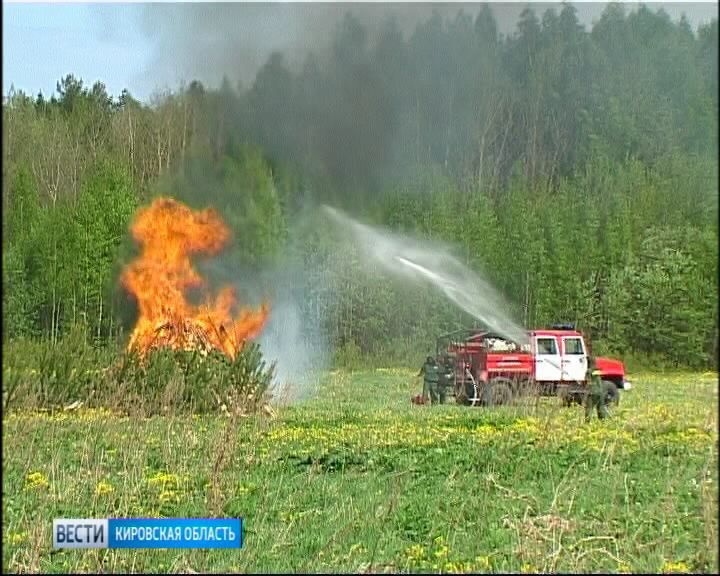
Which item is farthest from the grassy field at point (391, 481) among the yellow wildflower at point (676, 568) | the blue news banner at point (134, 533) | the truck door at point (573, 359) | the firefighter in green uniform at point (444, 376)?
the blue news banner at point (134, 533)

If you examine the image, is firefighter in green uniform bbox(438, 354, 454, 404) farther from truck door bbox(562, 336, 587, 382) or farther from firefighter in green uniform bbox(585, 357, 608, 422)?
firefighter in green uniform bbox(585, 357, 608, 422)

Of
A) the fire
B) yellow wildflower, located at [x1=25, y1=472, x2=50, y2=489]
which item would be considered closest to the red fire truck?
the fire

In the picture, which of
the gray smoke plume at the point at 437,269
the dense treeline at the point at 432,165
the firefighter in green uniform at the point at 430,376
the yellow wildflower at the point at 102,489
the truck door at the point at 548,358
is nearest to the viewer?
the yellow wildflower at the point at 102,489

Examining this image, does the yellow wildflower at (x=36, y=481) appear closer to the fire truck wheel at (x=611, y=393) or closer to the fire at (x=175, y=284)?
the fire at (x=175, y=284)

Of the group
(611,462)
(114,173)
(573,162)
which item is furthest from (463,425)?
(114,173)

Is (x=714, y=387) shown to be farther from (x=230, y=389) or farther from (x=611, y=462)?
(x=230, y=389)

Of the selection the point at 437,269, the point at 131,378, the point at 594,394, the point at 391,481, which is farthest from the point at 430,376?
the point at 131,378
